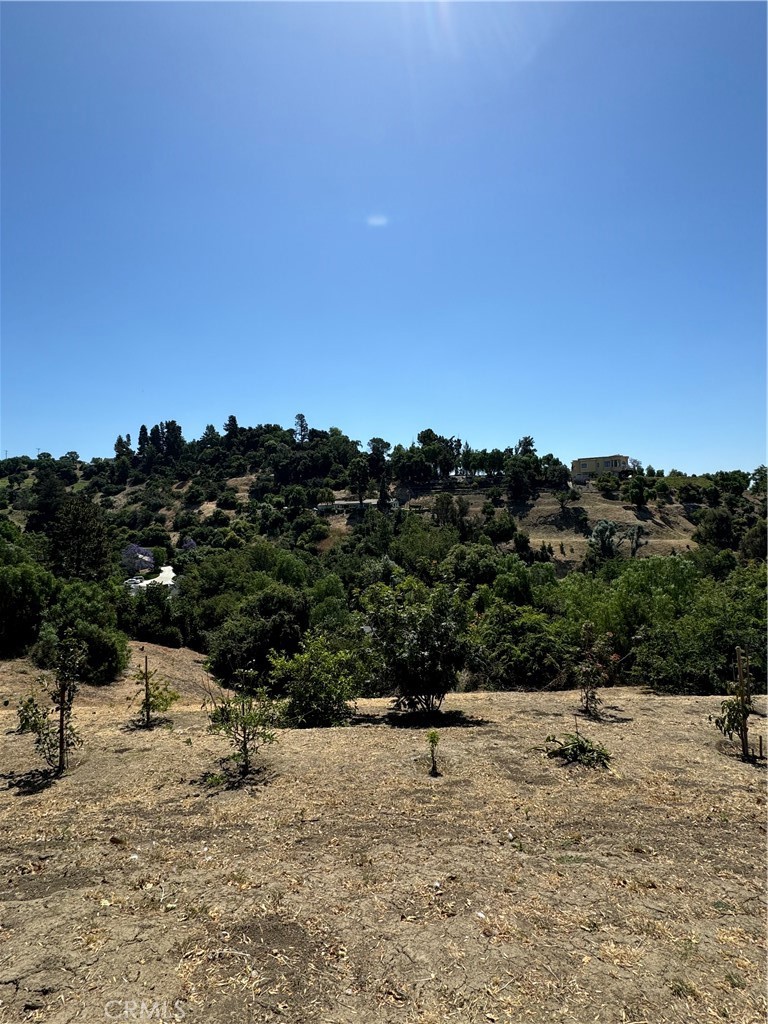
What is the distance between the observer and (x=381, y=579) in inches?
744

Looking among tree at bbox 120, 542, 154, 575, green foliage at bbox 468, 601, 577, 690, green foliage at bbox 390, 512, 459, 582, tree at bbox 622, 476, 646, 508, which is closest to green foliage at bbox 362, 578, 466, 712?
green foliage at bbox 468, 601, 577, 690

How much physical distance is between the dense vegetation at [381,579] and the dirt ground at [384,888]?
326cm

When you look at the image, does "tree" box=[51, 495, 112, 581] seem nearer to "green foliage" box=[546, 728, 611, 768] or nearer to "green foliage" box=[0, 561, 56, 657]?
"green foliage" box=[0, 561, 56, 657]

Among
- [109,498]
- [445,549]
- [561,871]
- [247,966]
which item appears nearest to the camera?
[247,966]

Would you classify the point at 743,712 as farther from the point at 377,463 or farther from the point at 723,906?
the point at 377,463

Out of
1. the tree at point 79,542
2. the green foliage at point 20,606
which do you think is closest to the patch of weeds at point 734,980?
the green foliage at point 20,606

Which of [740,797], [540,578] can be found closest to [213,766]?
[740,797]

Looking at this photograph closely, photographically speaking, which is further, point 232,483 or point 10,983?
point 232,483

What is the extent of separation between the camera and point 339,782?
24.1 ft

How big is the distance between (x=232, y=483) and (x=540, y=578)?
7679 cm

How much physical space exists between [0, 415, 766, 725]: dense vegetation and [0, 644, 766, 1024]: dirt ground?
3258 millimetres

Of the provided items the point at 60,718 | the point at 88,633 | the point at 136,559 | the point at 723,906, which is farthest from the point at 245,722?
the point at 136,559

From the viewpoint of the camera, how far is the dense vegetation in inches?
467

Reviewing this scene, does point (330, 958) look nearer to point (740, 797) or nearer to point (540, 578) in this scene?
point (740, 797)
